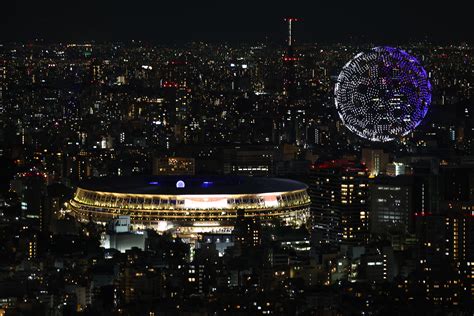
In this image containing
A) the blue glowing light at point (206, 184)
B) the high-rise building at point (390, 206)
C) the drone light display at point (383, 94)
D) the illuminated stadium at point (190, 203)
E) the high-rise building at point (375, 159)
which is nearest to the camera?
the illuminated stadium at point (190, 203)

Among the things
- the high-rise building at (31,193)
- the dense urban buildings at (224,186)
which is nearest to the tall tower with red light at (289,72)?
the dense urban buildings at (224,186)

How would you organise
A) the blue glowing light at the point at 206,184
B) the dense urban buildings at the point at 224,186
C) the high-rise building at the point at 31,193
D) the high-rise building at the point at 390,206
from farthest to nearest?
the high-rise building at the point at 31,193 < the blue glowing light at the point at 206,184 < the high-rise building at the point at 390,206 < the dense urban buildings at the point at 224,186

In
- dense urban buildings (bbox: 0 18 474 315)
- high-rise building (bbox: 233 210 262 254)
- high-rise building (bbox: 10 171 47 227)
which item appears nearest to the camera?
dense urban buildings (bbox: 0 18 474 315)

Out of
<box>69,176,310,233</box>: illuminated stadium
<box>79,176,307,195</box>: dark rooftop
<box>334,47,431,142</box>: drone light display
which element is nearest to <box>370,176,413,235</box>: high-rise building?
<box>334,47,431,142</box>: drone light display

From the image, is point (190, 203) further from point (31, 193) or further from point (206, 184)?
point (31, 193)

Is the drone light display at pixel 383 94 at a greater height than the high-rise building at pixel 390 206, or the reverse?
the drone light display at pixel 383 94

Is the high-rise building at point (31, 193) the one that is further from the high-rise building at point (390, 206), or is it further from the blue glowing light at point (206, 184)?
the high-rise building at point (390, 206)

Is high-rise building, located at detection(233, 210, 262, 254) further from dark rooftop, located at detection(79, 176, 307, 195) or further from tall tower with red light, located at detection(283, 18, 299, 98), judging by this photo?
tall tower with red light, located at detection(283, 18, 299, 98)
